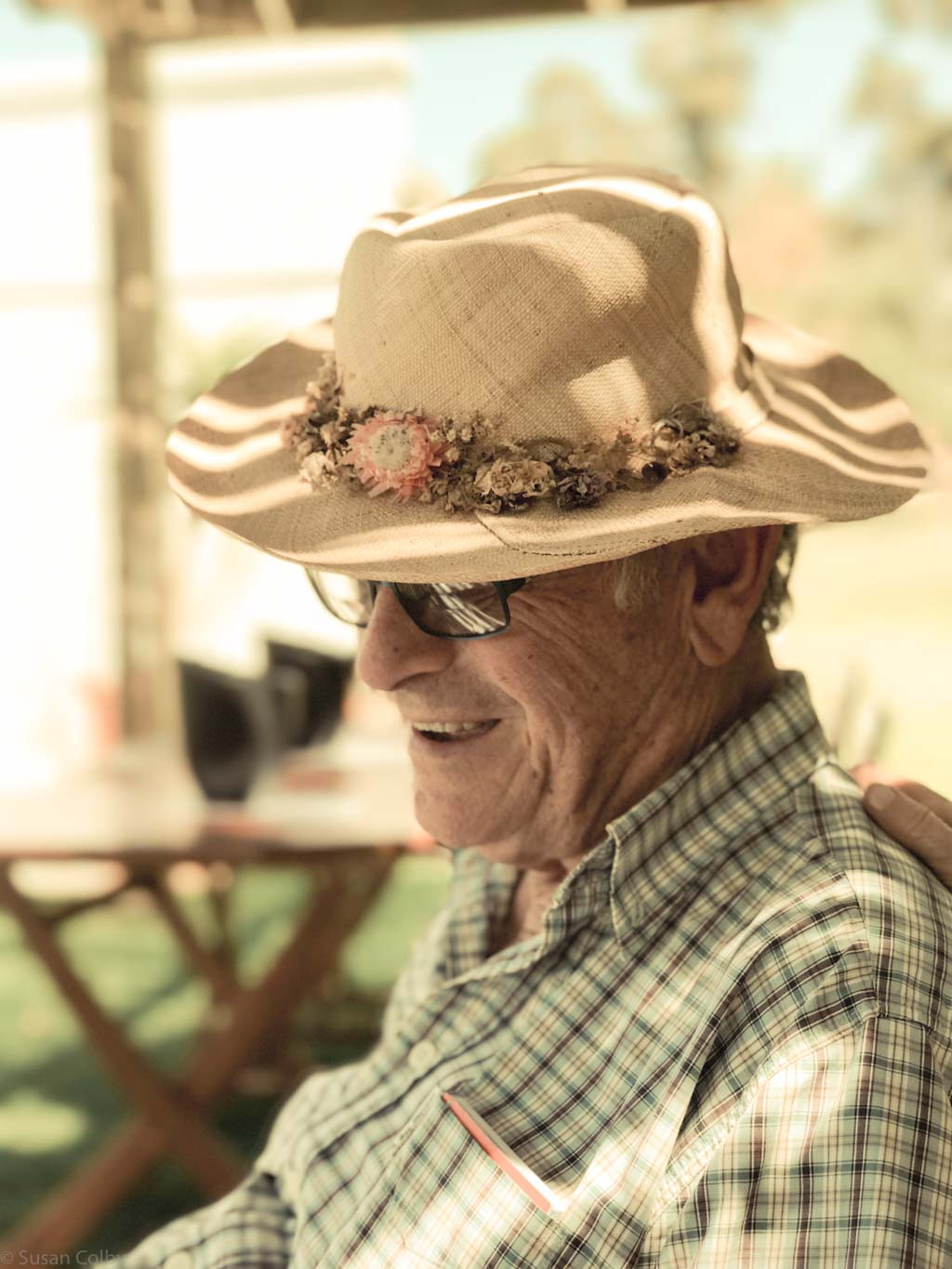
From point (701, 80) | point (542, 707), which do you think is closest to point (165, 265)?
point (542, 707)

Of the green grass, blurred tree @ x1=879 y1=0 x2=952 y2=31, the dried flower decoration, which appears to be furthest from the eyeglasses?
blurred tree @ x1=879 y1=0 x2=952 y2=31

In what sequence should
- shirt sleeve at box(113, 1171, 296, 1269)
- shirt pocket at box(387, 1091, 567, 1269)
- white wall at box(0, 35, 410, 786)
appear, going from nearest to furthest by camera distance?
shirt pocket at box(387, 1091, 567, 1269) < shirt sleeve at box(113, 1171, 296, 1269) < white wall at box(0, 35, 410, 786)

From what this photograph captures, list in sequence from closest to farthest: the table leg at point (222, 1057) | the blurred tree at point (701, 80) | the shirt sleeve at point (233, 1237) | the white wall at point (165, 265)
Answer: the shirt sleeve at point (233, 1237)
the table leg at point (222, 1057)
the white wall at point (165, 265)
the blurred tree at point (701, 80)

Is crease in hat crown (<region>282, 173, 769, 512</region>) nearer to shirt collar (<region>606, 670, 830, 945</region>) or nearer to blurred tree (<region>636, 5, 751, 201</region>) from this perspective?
shirt collar (<region>606, 670, 830, 945</region>)

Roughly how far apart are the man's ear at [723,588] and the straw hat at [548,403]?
0.33 feet

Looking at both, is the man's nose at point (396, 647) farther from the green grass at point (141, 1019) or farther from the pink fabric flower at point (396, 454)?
the green grass at point (141, 1019)

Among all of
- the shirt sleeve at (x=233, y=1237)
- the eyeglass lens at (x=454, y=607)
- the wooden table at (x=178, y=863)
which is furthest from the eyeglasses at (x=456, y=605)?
the wooden table at (x=178, y=863)

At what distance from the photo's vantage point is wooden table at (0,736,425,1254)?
2.96 meters

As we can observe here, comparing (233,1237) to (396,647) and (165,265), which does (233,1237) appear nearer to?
(396,647)

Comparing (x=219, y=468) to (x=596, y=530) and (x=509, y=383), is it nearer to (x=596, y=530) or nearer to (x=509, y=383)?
(x=509, y=383)

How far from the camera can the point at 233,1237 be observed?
165 centimetres

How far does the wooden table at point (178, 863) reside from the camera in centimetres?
296

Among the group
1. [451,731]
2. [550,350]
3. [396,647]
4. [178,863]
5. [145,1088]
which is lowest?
[145,1088]

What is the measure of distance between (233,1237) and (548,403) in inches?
44.8
